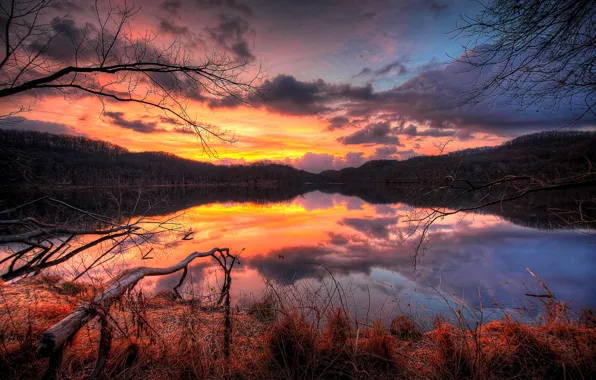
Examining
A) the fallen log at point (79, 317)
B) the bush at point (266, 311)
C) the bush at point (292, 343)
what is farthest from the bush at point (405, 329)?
the fallen log at point (79, 317)

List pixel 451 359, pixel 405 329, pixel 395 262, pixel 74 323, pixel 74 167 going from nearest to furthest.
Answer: pixel 74 323, pixel 451 359, pixel 405 329, pixel 395 262, pixel 74 167

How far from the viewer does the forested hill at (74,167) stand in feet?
14.5

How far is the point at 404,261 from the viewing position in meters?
13.4

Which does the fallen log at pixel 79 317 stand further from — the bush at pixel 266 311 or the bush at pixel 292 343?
the bush at pixel 292 343

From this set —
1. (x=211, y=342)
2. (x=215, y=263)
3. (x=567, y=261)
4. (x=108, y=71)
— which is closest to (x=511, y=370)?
(x=211, y=342)

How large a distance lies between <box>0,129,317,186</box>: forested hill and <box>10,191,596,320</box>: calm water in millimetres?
2626

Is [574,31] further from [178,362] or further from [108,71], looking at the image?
[178,362]

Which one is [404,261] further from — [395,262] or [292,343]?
[292,343]

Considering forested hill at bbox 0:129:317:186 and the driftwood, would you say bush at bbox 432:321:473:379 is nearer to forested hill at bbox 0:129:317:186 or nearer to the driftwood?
the driftwood

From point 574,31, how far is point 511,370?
13.7ft

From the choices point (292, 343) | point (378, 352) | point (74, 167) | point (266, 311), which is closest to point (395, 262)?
point (266, 311)

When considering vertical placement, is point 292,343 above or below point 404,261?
above

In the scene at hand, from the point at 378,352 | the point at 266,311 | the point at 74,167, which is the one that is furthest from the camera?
the point at 74,167

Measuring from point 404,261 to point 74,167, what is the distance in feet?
436
